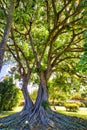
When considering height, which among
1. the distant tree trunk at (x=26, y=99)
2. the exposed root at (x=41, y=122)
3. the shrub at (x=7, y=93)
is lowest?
the exposed root at (x=41, y=122)

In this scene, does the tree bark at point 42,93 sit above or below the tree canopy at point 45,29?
below

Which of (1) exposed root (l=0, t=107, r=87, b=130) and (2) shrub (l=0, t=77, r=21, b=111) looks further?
(2) shrub (l=0, t=77, r=21, b=111)

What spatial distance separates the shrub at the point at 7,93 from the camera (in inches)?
752

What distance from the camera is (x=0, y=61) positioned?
7.49 metres

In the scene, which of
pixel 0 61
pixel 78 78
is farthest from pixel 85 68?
pixel 78 78

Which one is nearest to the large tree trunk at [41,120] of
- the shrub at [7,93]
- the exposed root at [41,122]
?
the exposed root at [41,122]

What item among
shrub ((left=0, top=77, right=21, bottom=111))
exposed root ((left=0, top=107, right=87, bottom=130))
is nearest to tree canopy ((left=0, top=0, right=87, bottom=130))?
exposed root ((left=0, top=107, right=87, bottom=130))

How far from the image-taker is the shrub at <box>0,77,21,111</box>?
62.6 feet

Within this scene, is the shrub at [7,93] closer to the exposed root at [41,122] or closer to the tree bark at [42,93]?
the tree bark at [42,93]

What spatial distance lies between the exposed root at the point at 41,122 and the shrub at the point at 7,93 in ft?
19.0

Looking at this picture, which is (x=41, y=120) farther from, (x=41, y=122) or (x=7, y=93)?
(x=7, y=93)

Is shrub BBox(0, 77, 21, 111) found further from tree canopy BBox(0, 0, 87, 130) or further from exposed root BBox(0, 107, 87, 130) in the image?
exposed root BBox(0, 107, 87, 130)

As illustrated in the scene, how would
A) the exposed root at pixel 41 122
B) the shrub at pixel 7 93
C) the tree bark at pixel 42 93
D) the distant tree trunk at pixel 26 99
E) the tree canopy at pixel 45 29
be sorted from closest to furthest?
the tree canopy at pixel 45 29 → the exposed root at pixel 41 122 → the tree bark at pixel 42 93 → the distant tree trunk at pixel 26 99 → the shrub at pixel 7 93

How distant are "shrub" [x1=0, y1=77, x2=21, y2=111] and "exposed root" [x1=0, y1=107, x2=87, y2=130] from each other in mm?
5789
